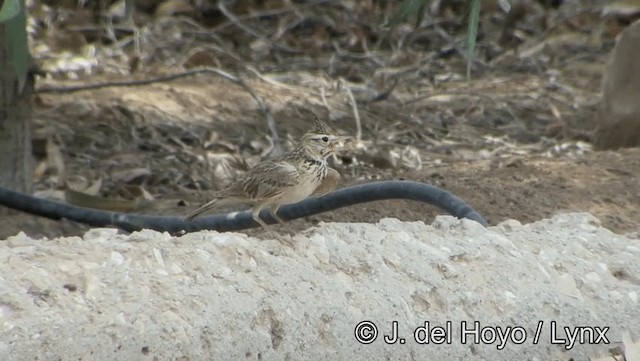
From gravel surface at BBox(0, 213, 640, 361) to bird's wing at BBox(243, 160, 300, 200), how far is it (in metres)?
0.30

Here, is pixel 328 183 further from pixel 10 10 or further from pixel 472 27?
pixel 10 10

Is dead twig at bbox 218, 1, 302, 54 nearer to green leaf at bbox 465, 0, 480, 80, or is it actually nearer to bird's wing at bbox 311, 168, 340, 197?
bird's wing at bbox 311, 168, 340, 197

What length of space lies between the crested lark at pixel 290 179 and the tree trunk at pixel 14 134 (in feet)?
5.33

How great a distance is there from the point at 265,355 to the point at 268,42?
7708 mm

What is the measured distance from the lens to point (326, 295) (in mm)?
3939

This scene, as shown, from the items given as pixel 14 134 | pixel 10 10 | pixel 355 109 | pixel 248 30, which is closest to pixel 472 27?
pixel 10 10

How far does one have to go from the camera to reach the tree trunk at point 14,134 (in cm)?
631

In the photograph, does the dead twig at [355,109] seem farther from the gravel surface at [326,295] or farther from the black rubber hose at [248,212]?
the gravel surface at [326,295]

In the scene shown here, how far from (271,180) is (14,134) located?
2174 mm

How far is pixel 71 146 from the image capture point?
321 inches

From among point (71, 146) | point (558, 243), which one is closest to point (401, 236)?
point (558, 243)

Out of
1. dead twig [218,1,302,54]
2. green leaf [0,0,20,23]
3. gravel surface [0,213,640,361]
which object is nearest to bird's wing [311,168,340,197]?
gravel surface [0,213,640,361]

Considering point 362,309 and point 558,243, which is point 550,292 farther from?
point 362,309

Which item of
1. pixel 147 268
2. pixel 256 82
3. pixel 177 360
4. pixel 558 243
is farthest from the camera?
pixel 256 82
